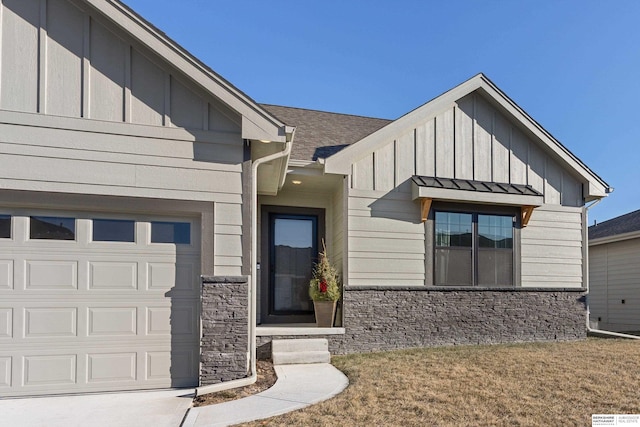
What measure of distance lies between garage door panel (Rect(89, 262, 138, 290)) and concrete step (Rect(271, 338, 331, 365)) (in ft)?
8.09

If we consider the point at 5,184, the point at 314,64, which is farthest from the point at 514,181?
the point at 314,64

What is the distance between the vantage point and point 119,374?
475 centimetres

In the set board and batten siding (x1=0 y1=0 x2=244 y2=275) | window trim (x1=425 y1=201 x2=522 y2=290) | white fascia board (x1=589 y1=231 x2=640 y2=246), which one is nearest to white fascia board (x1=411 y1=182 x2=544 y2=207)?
window trim (x1=425 y1=201 x2=522 y2=290)

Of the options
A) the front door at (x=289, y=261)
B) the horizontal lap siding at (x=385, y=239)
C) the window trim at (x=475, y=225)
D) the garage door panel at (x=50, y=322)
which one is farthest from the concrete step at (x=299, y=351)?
the garage door panel at (x=50, y=322)

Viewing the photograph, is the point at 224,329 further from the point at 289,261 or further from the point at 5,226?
the point at 289,261

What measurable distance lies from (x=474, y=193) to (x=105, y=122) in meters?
6.43

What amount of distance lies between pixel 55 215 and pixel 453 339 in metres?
6.92

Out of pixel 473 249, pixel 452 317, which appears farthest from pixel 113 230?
pixel 473 249

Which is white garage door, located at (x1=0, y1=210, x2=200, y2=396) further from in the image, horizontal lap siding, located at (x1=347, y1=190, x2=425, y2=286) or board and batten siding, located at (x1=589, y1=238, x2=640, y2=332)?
board and batten siding, located at (x1=589, y1=238, x2=640, y2=332)

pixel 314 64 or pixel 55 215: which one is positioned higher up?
pixel 314 64

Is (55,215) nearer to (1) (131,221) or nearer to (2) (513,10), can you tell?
(1) (131,221)

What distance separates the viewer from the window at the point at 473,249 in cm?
788

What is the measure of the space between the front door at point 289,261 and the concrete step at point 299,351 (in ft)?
6.18

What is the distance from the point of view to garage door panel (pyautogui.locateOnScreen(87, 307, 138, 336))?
4730mm
